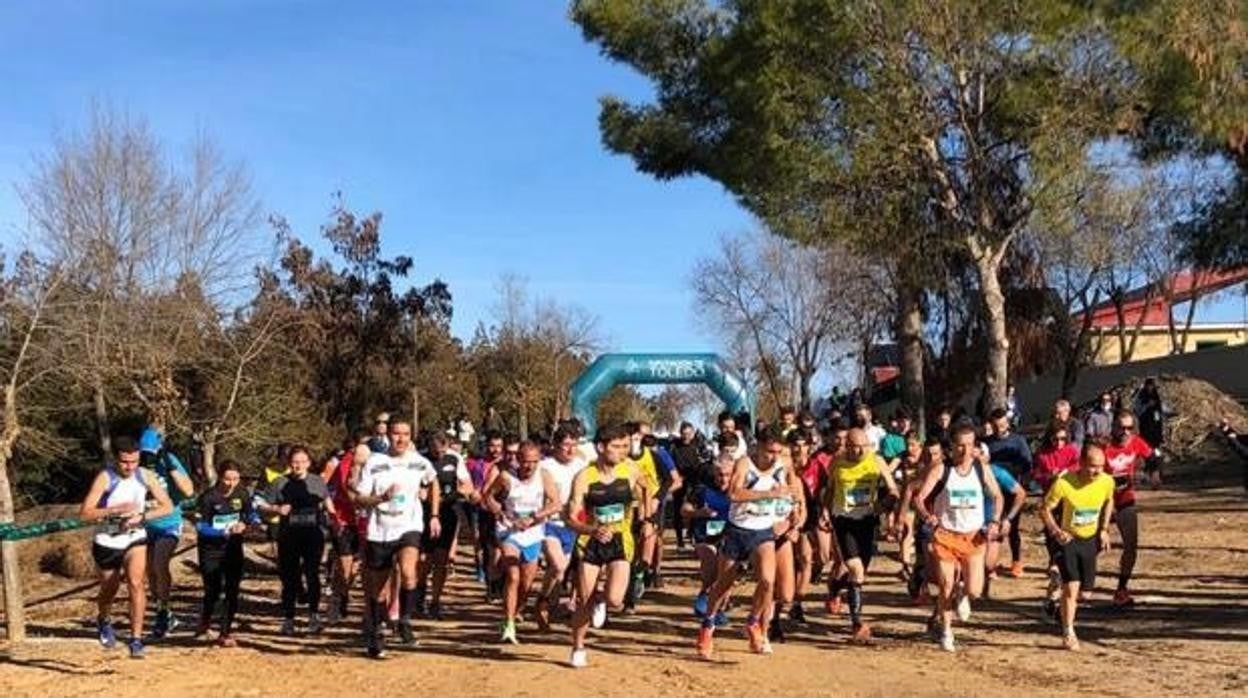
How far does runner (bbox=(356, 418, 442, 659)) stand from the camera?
10633 mm

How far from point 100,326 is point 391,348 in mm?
13998

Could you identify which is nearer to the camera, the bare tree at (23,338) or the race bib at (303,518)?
the race bib at (303,518)

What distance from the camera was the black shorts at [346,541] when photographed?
12327 mm

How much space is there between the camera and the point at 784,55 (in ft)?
65.4

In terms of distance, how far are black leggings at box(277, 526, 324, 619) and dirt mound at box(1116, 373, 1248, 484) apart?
1594 centimetres

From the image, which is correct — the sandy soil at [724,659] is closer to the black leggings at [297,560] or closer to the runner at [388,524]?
the black leggings at [297,560]

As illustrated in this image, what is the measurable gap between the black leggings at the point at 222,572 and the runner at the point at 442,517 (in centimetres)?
158

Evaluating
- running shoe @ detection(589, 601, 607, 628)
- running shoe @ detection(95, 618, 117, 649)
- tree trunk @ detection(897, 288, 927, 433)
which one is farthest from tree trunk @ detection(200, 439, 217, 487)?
running shoe @ detection(589, 601, 607, 628)

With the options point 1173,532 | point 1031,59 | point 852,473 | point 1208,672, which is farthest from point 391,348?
point 1208,672

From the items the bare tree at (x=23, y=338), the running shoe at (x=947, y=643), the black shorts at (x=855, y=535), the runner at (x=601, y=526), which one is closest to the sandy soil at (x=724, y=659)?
the running shoe at (x=947, y=643)

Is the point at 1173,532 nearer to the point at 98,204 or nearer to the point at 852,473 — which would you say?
the point at 852,473

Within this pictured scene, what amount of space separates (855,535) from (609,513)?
231cm

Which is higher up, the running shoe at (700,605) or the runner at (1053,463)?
the runner at (1053,463)

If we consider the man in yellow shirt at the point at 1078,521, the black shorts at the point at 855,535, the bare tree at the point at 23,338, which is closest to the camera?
the man in yellow shirt at the point at 1078,521
